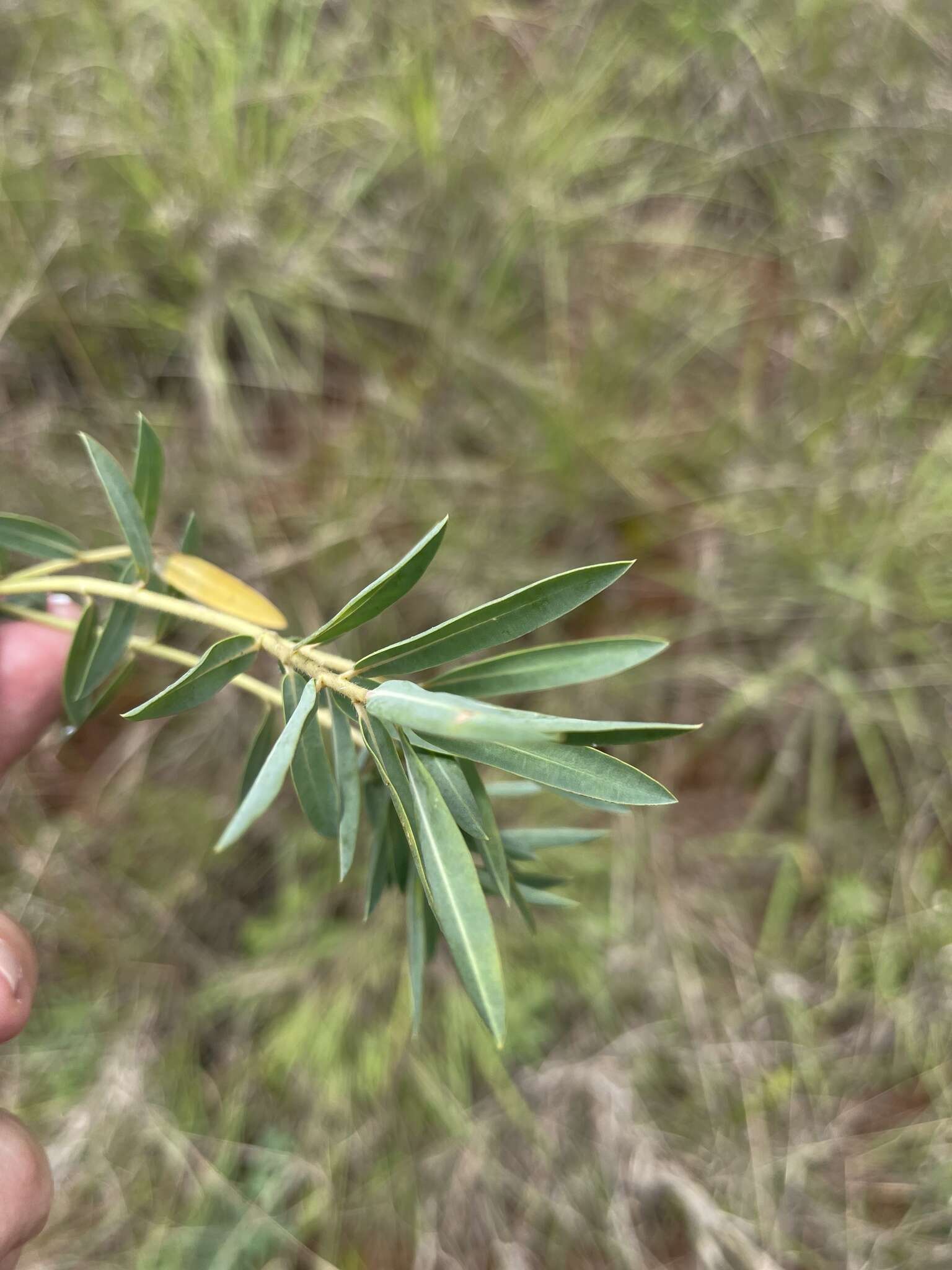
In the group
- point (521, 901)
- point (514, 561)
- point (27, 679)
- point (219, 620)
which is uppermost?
point (219, 620)

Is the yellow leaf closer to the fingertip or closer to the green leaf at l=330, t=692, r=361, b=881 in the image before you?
the green leaf at l=330, t=692, r=361, b=881

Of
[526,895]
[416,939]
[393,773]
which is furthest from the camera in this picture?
[526,895]

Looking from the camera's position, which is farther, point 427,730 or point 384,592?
point 384,592

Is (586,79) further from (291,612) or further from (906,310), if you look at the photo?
(291,612)

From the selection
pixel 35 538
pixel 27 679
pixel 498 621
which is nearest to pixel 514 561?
pixel 27 679

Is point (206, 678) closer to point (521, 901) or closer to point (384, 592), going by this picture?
point (384, 592)

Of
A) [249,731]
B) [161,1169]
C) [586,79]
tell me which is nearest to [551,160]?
[586,79]

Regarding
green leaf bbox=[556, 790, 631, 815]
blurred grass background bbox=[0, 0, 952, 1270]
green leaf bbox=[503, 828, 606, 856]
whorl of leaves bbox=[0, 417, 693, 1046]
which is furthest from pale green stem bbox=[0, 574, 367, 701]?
blurred grass background bbox=[0, 0, 952, 1270]
